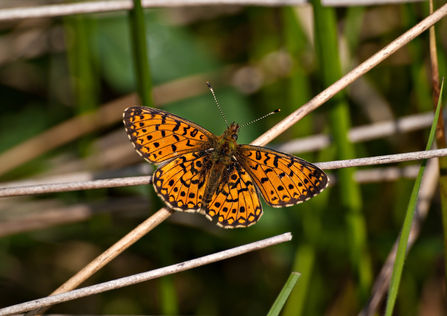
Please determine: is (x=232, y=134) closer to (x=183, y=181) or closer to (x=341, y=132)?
(x=183, y=181)

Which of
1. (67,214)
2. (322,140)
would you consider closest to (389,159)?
(322,140)

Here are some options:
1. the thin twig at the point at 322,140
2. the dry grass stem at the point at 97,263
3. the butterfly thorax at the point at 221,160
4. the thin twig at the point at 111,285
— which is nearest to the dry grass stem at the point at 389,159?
the thin twig at the point at 111,285

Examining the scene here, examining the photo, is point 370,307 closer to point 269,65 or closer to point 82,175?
point 82,175

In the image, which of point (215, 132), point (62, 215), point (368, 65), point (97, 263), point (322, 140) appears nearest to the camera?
point (97, 263)

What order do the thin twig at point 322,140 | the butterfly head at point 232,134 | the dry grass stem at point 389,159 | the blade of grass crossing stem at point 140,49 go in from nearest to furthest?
the dry grass stem at point 389,159
the blade of grass crossing stem at point 140,49
the butterfly head at point 232,134
the thin twig at point 322,140

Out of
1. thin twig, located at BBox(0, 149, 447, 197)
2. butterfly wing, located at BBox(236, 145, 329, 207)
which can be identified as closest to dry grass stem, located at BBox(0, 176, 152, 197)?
thin twig, located at BBox(0, 149, 447, 197)

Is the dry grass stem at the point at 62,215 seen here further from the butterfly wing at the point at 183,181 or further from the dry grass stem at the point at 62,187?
the dry grass stem at the point at 62,187

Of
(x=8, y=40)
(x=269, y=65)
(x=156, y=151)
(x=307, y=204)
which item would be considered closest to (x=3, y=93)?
(x=8, y=40)
